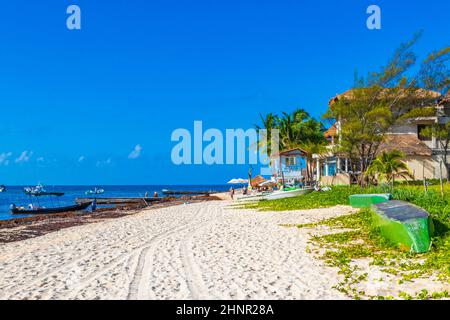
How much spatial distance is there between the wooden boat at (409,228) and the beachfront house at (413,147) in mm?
23883

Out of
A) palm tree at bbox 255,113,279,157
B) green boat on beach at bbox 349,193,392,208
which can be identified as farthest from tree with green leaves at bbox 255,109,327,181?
green boat on beach at bbox 349,193,392,208

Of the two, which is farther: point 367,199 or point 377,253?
point 367,199

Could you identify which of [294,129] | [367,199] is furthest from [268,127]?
[367,199]

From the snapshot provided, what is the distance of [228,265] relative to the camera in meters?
8.78

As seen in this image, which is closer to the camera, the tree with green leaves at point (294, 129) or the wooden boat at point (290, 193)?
the wooden boat at point (290, 193)

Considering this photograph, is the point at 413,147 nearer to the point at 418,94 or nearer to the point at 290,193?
the point at 418,94

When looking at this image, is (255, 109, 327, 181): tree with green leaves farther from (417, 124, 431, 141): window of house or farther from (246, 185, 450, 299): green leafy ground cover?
(246, 185, 450, 299): green leafy ground cover

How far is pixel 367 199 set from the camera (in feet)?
55.3

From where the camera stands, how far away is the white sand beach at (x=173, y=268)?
679cm

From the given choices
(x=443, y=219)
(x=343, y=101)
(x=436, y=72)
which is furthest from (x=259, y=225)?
(x=436, y=72)

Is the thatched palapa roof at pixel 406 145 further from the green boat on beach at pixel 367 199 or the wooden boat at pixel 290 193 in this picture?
the green boat on beach at pixel 367 199

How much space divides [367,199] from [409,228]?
311 inches

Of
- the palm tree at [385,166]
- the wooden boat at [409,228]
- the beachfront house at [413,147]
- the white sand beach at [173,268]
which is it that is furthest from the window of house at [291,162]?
the wooden boat at [409,228]
